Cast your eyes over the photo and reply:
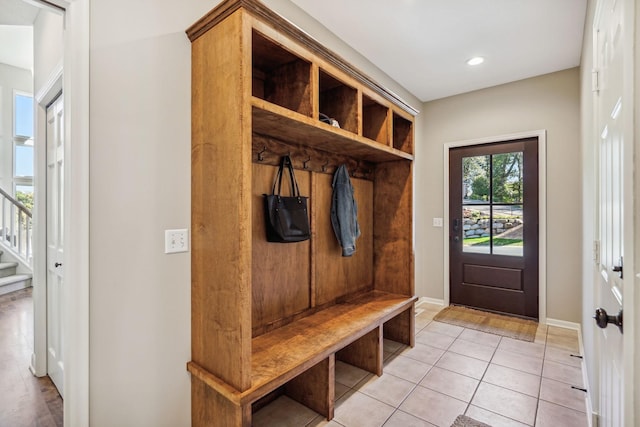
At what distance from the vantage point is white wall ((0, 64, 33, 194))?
4.70m

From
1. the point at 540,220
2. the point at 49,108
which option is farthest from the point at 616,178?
the point at 49,108

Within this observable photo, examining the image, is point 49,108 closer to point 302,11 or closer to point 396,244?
point 302,11

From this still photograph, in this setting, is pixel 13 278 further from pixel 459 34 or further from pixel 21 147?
pixel 459 34

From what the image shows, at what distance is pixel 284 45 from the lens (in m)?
1.60

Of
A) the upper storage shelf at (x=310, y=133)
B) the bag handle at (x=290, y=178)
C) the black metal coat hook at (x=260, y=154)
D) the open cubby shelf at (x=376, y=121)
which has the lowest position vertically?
the bag handle at (x=290, y=178)

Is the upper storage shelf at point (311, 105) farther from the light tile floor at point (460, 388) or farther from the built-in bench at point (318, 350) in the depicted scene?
the light tile floor at point (460, 388)

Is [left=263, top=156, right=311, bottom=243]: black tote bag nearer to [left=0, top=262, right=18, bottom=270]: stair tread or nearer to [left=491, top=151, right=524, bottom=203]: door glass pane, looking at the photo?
[left=491, top=151, right=524, bottom=203]: door glass pane

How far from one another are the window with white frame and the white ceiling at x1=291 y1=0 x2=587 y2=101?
5.37 metres

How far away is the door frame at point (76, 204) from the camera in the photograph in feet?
4.17

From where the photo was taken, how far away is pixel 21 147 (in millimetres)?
4957

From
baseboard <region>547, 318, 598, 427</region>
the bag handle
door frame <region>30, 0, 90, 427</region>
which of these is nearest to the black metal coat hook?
the bag handle

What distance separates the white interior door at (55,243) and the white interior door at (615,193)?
2.73 m

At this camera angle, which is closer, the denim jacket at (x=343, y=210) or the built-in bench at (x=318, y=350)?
the built-in bench at (x=318, y=350)

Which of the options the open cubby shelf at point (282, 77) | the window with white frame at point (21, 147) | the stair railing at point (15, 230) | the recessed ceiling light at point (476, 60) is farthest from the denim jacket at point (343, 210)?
the window with white frame at point (21, 147)
